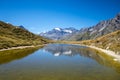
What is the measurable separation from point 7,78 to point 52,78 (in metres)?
9.82

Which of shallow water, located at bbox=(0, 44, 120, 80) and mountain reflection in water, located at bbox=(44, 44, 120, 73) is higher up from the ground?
mountain reflection in water, located at bbox=(44, 44, 120, 73)

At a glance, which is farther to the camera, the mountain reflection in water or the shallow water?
the mountain reflection in water

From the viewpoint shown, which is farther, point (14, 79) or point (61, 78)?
point (61, 78)

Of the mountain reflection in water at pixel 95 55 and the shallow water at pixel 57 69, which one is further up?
the mountain reflection in water at pixel 95 55

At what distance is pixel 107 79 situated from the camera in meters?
38.7

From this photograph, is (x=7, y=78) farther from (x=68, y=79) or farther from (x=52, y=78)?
(x=68, y=79)

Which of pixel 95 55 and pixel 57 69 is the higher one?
pixel 95 55

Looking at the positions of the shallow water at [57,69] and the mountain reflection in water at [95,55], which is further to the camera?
the mountain reflection in water at [95,55]

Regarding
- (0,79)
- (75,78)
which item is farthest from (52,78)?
(0,79)

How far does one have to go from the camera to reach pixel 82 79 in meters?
37.9

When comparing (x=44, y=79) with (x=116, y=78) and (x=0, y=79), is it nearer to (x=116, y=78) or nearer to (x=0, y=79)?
(x=0, y=79)

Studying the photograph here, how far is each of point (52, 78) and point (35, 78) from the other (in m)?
3.81

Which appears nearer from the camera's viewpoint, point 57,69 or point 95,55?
point 57,69

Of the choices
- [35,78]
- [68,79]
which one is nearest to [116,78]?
[68,79]
